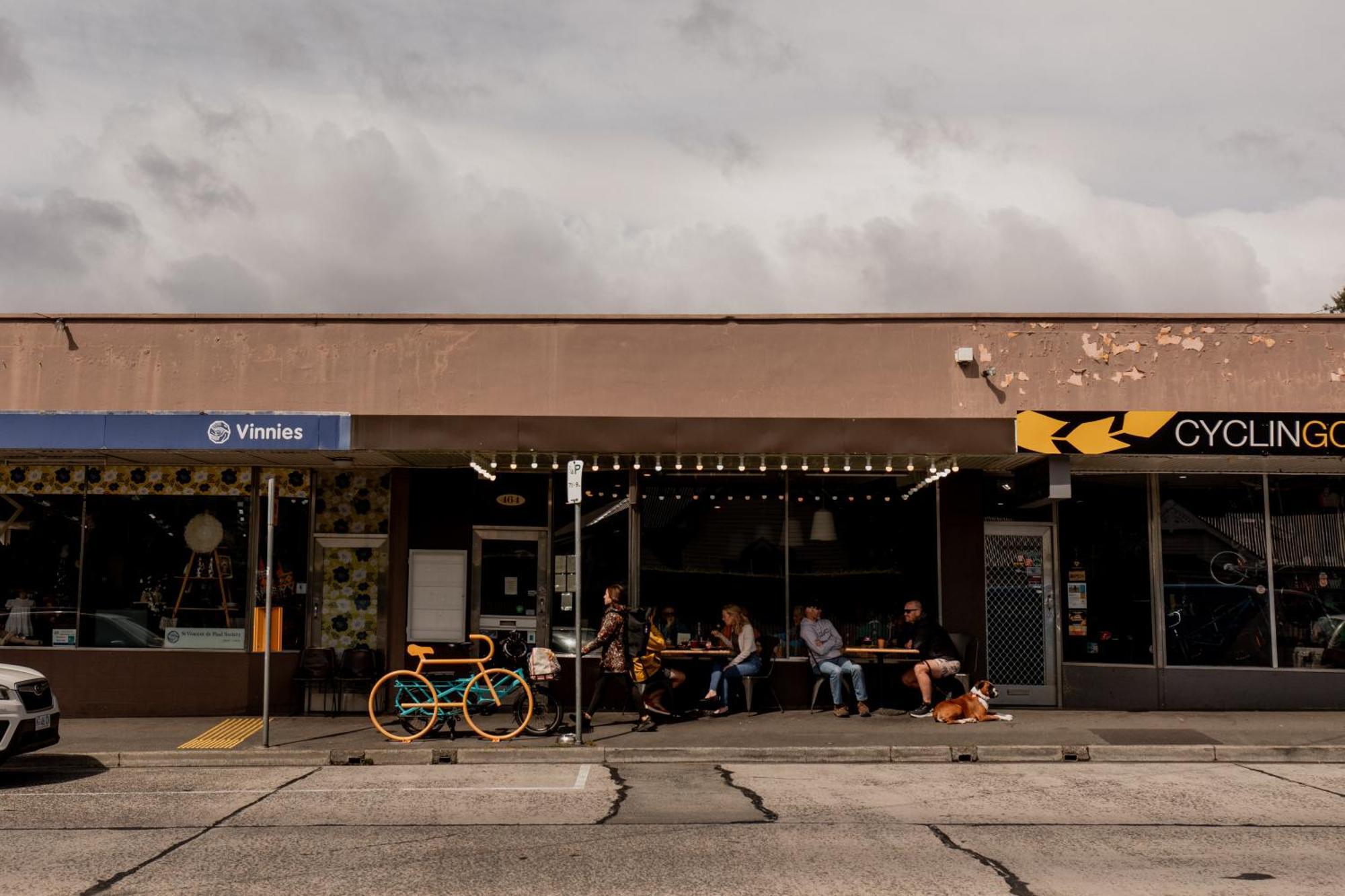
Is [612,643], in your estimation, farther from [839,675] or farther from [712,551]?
[839,675]

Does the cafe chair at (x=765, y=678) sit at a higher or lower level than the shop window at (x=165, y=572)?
lower

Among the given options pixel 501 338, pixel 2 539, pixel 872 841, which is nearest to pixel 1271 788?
pixel 872 841

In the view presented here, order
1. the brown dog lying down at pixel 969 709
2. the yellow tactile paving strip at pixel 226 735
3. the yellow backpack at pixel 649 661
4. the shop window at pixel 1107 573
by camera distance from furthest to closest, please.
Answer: the shop window at pixel 1107 573
the yellow backpack at pixel 649 661
the brown dog lying down at pixel 969 709
the yellow tactile paving strip at pixel 226 735

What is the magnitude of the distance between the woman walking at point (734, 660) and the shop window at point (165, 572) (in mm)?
6189

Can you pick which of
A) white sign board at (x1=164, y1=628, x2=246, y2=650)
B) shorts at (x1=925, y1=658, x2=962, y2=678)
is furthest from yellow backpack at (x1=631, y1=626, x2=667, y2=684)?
white sign board at (x1=164, y1=628, x2=246, y2=650)

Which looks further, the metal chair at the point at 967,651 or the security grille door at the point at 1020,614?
the security grille door at the point at 1020,614

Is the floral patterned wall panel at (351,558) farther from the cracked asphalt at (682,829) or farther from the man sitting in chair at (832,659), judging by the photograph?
the man sitting in chair at (832,659)

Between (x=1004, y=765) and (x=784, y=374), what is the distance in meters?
5.60

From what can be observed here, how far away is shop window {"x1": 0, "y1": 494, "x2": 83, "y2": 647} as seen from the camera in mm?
16391

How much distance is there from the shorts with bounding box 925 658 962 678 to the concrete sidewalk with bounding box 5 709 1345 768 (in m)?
0.63

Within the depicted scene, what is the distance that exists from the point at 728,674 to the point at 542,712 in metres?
2.38

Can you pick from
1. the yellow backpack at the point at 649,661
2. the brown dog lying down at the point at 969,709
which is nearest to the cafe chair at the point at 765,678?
the yellow backpack at the point at 649,661

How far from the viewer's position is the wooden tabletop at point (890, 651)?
50.9 feet

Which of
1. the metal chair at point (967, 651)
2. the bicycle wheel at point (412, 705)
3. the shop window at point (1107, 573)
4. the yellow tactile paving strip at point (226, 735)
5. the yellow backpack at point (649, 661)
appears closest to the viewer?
the yellow tactile paving strip at point (226, 735)
